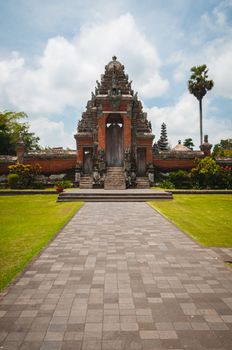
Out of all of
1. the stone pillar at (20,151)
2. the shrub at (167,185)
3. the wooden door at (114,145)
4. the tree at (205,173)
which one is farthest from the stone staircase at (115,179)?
the stone pillar at (20,151)

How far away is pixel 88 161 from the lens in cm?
3094

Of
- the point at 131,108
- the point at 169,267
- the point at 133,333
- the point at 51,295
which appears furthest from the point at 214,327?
the point at 131,108

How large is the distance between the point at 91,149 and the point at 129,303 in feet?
88.3

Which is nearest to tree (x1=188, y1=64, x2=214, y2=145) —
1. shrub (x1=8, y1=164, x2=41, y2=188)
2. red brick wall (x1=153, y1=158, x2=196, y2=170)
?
red brick wall (x1=153, y1=158, x2=196, y2=170)

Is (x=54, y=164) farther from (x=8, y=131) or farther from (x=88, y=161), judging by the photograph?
(x=8, y=131)

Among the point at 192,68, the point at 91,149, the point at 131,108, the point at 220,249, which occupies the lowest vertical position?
the point at 220,249

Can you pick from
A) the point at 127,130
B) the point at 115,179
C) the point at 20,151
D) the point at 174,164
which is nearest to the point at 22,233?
the point at 115,179

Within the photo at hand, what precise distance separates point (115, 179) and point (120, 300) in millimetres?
22758

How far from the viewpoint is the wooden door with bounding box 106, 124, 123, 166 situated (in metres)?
31.1

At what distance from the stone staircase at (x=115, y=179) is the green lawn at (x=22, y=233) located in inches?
470

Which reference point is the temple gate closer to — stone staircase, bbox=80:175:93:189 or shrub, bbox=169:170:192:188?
stone staircase, bbox=80:175:93:189

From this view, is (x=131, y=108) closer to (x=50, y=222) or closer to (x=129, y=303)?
(x=50, y=222)

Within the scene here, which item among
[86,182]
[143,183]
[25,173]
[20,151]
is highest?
[20,151]

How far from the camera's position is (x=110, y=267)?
20.4ft
